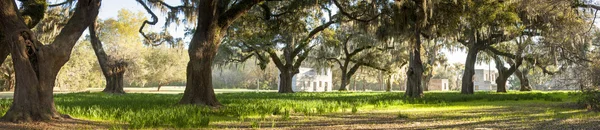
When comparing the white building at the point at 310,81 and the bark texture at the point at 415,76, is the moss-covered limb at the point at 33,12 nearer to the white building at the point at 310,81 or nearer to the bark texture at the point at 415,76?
the bark texture at the point at 415,76

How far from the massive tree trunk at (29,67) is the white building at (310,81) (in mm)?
59160

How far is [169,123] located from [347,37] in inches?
1125

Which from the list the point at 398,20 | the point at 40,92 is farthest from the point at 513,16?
the point at 40,92

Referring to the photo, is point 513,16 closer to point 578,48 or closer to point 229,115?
point 578,48

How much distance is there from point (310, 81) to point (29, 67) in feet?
206

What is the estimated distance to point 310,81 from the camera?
227 ft

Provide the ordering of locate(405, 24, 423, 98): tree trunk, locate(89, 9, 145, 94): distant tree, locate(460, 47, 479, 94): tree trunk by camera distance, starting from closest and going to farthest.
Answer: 1. locate(405, 24, 423, 98): tree trunk
2. locate(89, 9, 145, 94): distant tree
3. locate(460, 47, 479, 94): tree trunk

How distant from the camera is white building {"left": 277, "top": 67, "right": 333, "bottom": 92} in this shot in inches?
2638

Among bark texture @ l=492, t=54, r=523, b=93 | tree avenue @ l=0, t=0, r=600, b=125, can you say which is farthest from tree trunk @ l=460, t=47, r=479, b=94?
bark texture @ l=492, t=54, r=523, b=93

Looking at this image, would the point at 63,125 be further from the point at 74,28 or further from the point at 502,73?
the point at 502,73

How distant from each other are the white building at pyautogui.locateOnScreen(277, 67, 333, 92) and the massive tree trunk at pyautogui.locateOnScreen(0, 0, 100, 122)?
194ft

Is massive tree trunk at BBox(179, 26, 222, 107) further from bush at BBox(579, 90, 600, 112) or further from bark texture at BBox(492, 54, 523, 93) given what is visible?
bark texture at BBox(492, 54, 523, 93)

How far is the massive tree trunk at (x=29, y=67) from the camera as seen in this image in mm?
6710

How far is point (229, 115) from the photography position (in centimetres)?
937
